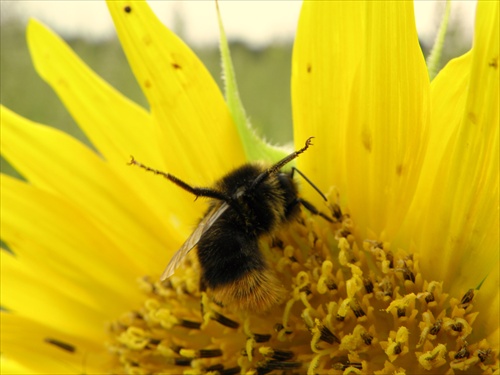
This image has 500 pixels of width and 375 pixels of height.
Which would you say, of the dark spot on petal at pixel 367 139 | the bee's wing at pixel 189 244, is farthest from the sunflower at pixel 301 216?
the bee's wing at pixel 189 244

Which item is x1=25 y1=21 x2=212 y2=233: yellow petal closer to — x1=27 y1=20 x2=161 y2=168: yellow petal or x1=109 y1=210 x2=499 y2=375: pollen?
x1=27 y1=20 x2=161 y2=168: yellow petal

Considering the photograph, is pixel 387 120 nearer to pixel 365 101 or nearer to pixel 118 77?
pixel 365 101

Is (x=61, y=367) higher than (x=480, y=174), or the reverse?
(x=61, y=367)

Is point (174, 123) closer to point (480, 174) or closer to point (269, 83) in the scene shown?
point (269, 83)

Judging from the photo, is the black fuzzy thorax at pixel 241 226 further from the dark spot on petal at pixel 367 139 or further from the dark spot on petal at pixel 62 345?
the dark spot on petal at pixel 62 345

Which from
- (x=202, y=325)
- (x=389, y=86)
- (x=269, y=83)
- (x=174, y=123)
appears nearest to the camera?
(x=389, y=86)

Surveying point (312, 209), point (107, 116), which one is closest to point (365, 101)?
point (312, 209)

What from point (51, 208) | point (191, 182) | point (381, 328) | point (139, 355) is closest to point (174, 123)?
point (191, 182)
